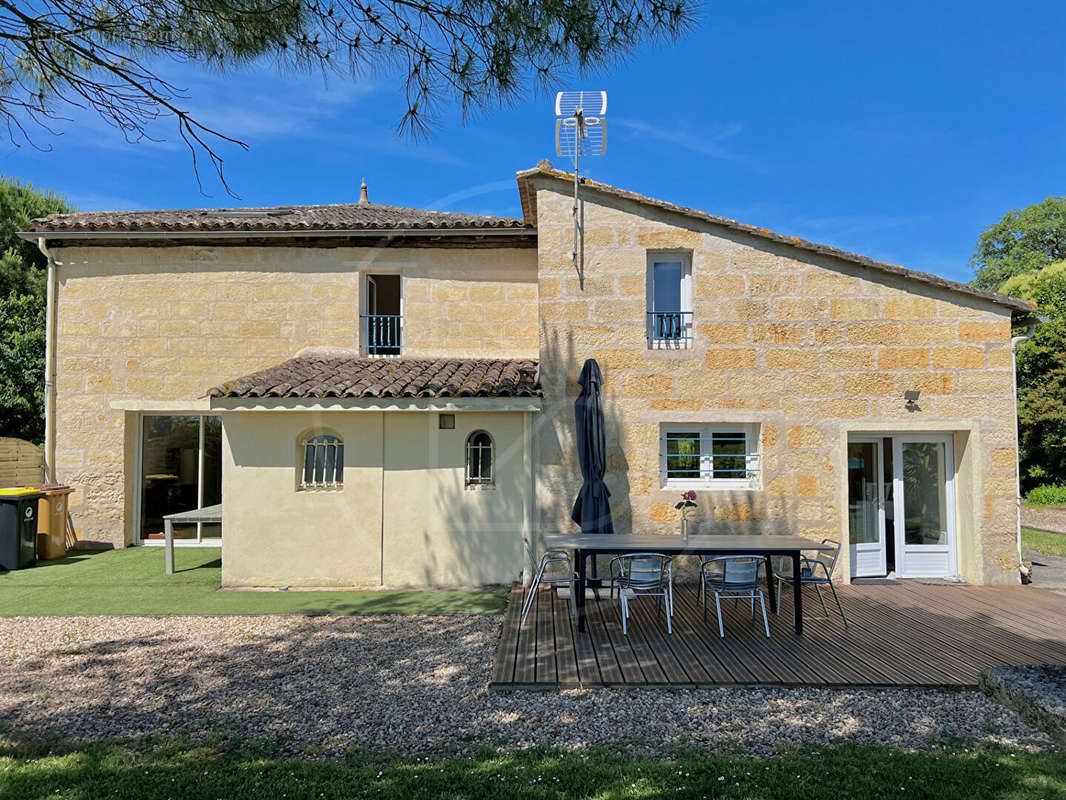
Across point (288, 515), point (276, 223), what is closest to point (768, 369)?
point (288, 515)

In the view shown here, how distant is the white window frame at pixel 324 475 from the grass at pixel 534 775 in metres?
4.84

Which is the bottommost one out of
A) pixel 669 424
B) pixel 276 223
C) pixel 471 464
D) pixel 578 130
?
pixel 471 464

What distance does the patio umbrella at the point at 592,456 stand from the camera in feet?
26.6

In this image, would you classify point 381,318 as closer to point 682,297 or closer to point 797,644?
point 682,297

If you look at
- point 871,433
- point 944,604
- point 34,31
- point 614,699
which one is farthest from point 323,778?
point 871,433

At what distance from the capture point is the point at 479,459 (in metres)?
8.87

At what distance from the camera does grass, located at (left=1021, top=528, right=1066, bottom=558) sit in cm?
1140

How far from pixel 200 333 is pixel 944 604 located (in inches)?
465

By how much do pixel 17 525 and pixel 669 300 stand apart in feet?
34.1

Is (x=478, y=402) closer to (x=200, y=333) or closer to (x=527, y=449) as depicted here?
(x=527, y=449)

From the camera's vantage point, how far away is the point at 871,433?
28.6 feet

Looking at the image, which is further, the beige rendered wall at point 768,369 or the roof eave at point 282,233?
the roof eave at point 282,233

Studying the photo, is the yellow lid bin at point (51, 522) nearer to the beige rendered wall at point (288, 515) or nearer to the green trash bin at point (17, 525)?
the green trash bin at point (17, 525)

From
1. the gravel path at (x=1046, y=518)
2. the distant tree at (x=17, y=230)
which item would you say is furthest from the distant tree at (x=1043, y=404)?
the distant tree at (x=17, y=230)
